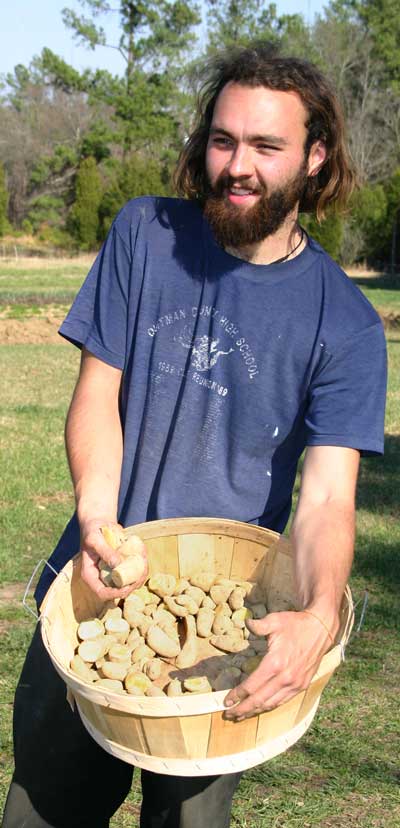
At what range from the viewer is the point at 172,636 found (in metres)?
2.18

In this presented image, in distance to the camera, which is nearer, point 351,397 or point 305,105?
point 351,397

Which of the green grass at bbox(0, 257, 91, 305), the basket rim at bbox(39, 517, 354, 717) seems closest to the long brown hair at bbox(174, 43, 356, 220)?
the basket rim at bbox(39, 517, 354, 717)

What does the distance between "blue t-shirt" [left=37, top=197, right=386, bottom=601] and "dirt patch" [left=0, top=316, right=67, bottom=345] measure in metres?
14.6

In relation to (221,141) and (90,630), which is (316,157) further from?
(90,630)

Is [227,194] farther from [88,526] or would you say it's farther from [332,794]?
[332,794]

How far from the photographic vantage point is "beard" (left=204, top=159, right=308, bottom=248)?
7.57 feet

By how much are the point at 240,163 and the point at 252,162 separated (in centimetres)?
3

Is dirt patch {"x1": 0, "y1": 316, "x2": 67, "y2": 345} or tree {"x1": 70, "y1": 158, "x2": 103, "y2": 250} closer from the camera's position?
dirt patch {"x1": 0, "y1": 316, "x2": 67, "y2": 345}

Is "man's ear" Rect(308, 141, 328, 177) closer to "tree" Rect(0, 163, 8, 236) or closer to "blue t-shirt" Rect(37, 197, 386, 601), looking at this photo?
"blue t-shirt" Rect(37, 197, 386, 601)

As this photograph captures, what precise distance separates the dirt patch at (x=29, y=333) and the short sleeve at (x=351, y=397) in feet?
48.5

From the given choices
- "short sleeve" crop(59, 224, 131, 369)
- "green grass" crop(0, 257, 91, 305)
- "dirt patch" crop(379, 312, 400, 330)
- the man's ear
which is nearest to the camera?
"short sleeve" crop(59, 224, 131, 369)

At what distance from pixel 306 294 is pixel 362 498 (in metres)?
5.19

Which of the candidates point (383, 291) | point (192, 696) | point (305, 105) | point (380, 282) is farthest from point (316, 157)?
point (380, 282)

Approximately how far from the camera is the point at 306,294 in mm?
2350
